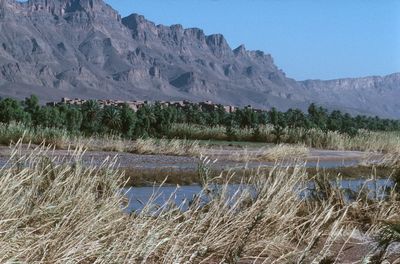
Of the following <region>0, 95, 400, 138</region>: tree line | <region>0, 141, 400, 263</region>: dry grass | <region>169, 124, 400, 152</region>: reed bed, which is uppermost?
<region>0, 141, 400, 263</region>: dry grass

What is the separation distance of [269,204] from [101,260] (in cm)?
287

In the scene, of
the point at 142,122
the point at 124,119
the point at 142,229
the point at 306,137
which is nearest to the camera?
the point at 142,229

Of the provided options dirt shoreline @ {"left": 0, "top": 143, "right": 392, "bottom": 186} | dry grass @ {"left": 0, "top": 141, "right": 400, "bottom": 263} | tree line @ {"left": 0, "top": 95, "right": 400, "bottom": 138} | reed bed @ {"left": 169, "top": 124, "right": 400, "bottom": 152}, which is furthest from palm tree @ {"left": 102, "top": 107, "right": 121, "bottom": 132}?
dry grass @ {"left": 0, "top": 141, "right": 400, "bottom": 263}

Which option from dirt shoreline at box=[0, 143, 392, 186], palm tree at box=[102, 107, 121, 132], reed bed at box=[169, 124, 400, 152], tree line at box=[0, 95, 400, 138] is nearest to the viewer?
dirt shoreline at box=[0, 143, 392, 186]

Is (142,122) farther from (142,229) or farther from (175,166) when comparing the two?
(142,229)

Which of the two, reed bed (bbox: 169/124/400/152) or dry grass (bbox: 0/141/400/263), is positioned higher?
dry grass (bbox: 0/141/400/263)

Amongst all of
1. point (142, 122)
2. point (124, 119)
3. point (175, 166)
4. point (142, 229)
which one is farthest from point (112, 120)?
point (142, 229)

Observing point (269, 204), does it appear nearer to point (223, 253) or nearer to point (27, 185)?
point (223, 253)

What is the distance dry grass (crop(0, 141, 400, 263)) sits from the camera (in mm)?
5160

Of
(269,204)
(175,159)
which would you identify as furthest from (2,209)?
(175,159)

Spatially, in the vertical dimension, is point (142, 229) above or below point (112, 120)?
above

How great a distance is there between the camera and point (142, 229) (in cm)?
575

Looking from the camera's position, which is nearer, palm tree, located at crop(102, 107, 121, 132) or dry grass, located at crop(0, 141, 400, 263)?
dry grass, located at crop(0, 141, 400, 263)

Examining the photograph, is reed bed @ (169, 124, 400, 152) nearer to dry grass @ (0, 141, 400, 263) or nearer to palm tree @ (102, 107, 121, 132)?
palm tree @ (102, 107, 121, 132)
